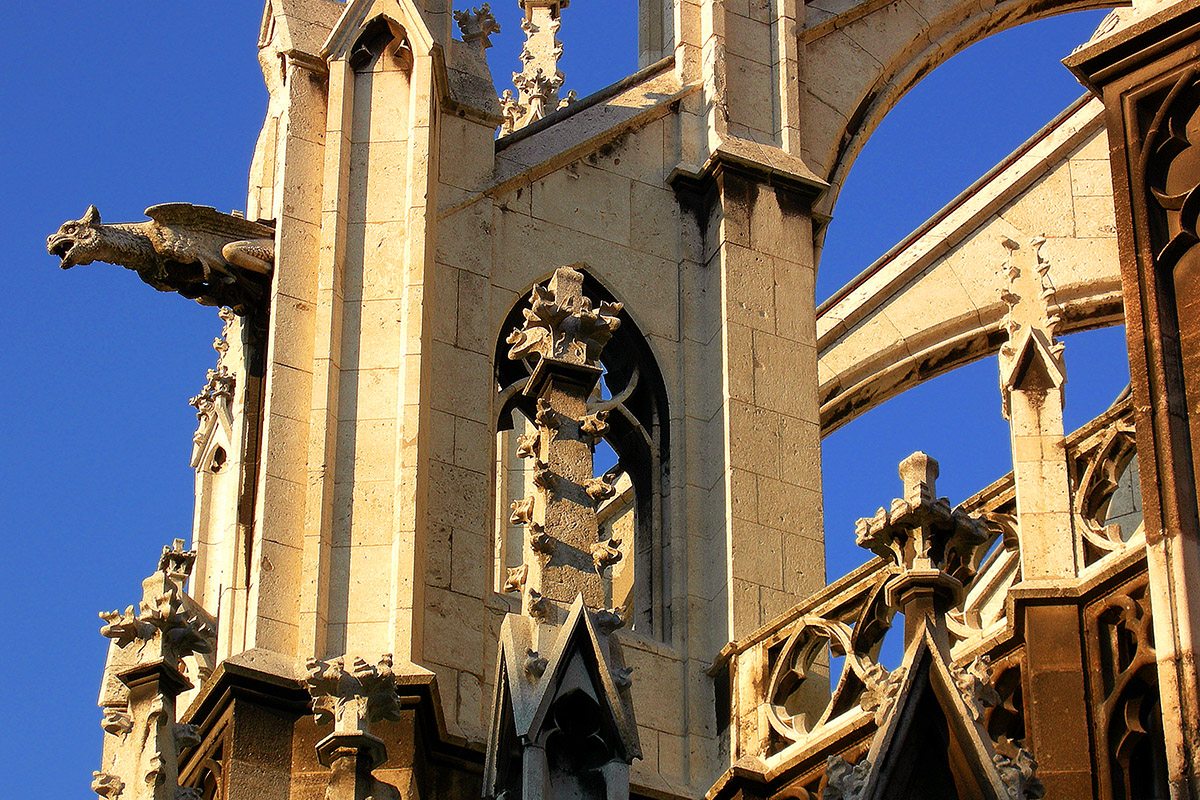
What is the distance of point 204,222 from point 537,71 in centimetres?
715

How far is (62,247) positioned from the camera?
13.7m

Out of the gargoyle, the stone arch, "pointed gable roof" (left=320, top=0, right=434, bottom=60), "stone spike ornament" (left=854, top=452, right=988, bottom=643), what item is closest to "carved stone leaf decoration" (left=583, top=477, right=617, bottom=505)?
"stone spike ornament" (left=854, top=452, right=988, bottom=643)

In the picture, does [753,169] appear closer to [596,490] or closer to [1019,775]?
[596,490]

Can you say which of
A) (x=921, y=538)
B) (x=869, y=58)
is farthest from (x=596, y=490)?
(x=869, y=58)

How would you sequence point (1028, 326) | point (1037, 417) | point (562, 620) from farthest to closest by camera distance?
point (1028, 326) → point (1037, 417) → point (562, 620)

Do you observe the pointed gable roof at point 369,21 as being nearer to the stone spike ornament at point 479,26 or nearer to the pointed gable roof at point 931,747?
the stone spike ornament at point 479,26

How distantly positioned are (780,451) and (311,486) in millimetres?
2789

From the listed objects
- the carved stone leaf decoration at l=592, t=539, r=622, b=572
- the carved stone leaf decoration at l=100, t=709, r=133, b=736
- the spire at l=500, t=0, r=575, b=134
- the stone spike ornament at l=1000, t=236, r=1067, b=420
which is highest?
the spire at l=500, t=0, r=575, b=134

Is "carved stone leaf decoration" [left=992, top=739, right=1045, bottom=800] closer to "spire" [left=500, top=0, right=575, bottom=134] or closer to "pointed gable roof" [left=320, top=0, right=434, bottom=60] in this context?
"pointed gable roof" [left=320, top=0, right=434, bottom=60]

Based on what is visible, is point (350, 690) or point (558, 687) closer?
point (558, 687)

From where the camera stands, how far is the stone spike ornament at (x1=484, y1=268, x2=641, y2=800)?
33.0ft

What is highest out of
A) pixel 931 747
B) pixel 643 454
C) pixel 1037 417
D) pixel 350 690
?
pixel 643 454

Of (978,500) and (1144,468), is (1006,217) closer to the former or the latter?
(978,500)

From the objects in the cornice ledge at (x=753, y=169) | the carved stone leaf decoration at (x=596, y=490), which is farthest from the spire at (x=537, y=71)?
the carved stone leaf decoration at (x=596, y=490)
